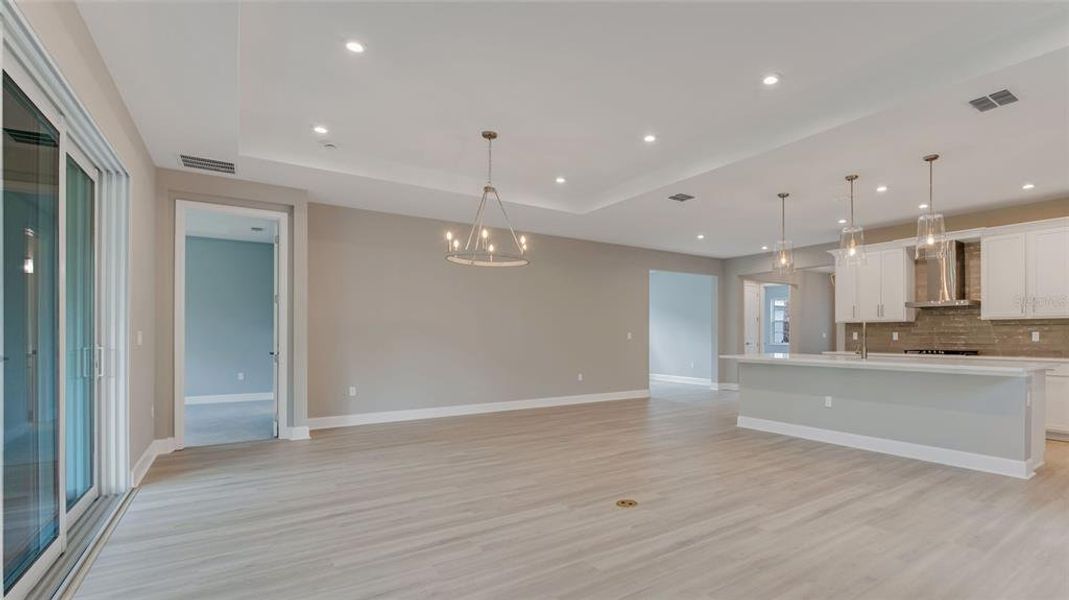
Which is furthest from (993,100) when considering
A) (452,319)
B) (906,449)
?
(452,319)

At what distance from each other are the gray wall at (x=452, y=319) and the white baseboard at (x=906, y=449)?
3.07m

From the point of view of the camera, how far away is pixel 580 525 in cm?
318

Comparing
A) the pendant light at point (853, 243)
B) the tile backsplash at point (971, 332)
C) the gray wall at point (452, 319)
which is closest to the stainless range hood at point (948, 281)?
the tile backsplash at point (971, 332)

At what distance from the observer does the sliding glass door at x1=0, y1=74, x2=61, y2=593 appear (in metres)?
2.18

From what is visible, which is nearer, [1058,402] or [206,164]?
[206,164]

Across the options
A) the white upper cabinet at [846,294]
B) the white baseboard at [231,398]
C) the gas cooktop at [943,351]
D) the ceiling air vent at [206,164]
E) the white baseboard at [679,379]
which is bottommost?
the white baseboard at [679,379]

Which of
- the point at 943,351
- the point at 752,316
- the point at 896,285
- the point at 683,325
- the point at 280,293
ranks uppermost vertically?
the point at 896,285

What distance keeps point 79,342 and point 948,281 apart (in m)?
9.16

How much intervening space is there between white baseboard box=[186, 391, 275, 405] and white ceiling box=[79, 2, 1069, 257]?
475 cm

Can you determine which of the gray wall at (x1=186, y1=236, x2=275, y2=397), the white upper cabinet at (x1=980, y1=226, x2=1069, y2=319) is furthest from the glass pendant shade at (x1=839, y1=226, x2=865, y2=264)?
→ the gray wall at (x1=186, y1=236, x2=275, y2=397)

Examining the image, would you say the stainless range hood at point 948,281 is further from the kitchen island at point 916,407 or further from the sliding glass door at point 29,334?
the sliding glass door at point 29,334

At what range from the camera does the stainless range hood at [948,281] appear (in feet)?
21.5

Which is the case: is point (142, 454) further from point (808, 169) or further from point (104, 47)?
point (808, 169)

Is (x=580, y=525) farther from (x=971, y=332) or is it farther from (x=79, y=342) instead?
(x=971, y=332)
